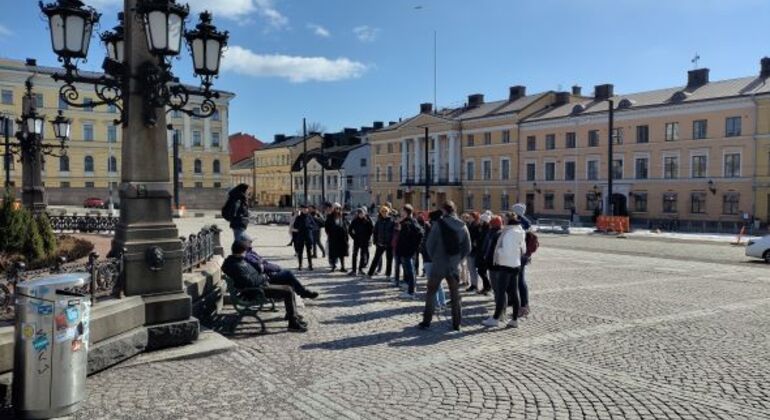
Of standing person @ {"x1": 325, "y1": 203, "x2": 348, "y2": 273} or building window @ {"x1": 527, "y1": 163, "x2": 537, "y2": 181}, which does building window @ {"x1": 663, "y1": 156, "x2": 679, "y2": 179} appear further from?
standing person @ {"x1": 325, "y1": 203, "x2": 348, "y2": 273}

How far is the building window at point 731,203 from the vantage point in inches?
1750

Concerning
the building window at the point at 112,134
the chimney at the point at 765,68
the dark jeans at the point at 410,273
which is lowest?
the dark jeans at the point at 410,273

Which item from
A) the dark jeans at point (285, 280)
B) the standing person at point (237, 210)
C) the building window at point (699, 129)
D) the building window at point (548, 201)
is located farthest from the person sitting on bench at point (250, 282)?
the building window at point (548, 201)

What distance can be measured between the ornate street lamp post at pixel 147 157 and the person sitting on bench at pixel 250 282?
1.01 m

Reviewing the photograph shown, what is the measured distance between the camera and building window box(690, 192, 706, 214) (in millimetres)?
46625

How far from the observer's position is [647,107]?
5025 centimetres

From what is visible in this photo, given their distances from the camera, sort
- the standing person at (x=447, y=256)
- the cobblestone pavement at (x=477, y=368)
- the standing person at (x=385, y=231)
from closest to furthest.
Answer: the cobblestone pavement at (x=477, y=368), the standing person at (x=447, y=256), the standing person at (x=385, y=231)

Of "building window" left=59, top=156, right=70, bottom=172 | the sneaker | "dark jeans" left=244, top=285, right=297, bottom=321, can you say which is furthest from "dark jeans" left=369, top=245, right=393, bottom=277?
"building window" left=59, top=156, right=70, bottom=172

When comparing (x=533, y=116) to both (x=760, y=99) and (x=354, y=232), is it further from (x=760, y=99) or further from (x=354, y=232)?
(x=354, y=232)

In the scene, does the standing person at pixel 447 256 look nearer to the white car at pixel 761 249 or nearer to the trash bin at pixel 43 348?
the trash bin at pixel 43 348

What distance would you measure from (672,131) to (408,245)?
145ft

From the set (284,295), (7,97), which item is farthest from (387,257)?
(7,97)

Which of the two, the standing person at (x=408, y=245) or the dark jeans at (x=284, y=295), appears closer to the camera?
the dark jeans at (x=284, y=295)

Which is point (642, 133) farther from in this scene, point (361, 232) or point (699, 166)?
point (361, 232)
